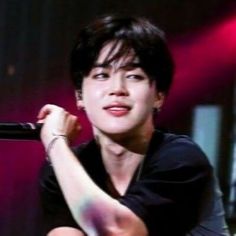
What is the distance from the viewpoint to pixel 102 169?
3.60ft

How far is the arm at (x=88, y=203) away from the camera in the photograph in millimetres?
946

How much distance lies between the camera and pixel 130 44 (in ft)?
3.39

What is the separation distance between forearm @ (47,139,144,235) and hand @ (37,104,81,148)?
1.6 inches

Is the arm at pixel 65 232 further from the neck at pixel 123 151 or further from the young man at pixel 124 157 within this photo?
the neck at pixel 123 151

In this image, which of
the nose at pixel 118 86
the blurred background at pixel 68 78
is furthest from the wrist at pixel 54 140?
the blurred background at pixel 68 78

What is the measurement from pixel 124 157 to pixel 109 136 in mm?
57

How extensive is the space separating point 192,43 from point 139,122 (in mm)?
1242

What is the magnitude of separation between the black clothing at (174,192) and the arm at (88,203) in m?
0.03

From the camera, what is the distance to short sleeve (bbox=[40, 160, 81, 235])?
108 centimetres

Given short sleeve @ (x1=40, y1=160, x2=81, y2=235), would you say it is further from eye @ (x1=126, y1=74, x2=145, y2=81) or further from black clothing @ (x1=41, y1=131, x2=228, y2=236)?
eye @ (x1=126, y1=74, x2=145, y2=81)

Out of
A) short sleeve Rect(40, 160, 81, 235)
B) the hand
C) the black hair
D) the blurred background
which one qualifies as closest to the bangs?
the black hair

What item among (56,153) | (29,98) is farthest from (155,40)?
(29,98)

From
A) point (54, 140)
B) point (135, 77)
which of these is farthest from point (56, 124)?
point (135, 77)

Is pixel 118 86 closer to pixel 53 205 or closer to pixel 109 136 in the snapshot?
pixel 109 136
